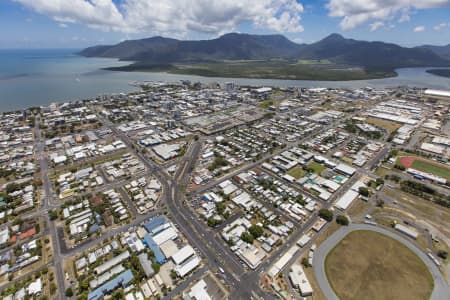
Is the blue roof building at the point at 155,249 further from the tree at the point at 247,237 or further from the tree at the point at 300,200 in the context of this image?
the tree at the point at 300,200

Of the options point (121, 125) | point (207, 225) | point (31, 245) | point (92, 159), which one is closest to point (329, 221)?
point (207, 225)

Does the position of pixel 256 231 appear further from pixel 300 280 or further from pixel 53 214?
pixel 53 214

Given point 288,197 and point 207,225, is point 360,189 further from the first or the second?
point 207,225

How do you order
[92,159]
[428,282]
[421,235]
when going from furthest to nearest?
[92,159]
[421,235]
[428,282]

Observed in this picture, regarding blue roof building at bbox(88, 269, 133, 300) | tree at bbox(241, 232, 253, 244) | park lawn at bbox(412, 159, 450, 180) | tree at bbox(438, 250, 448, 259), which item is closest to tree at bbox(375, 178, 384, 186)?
park lawn at bbox(412, 159, 450, 180)

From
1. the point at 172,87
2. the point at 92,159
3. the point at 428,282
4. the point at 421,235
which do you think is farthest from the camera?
the point at 172,87

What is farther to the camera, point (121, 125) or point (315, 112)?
point (315, 112)

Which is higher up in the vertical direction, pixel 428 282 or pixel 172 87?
pixel 172 87

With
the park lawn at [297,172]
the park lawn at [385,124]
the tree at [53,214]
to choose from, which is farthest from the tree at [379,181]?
the tree at [53,214]
